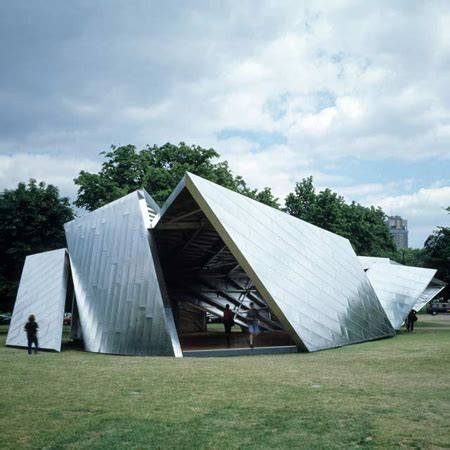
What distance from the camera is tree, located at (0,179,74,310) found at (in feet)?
100

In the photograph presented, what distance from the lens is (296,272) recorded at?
17.7 metres

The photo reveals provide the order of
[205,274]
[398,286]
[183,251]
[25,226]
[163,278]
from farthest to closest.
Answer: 1. [25,226]
2. [205,274]
3. [398,286]
4. [183,251]
5. [163,278]

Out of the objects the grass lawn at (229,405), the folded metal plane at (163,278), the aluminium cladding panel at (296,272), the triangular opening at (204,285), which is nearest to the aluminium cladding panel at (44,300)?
the folded metal plane at (163,278)

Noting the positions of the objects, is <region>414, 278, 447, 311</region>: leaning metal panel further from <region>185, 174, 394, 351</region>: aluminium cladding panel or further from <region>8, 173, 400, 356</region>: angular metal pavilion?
<region>185, 174, 394, 351</region>: aluminium cladding panel

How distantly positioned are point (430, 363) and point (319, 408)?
5976 millimetres

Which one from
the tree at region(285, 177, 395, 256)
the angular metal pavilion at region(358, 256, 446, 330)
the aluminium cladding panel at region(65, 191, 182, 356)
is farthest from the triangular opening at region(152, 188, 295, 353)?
the tree at region(285, 177, 395, 256)

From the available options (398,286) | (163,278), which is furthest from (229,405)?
(398,286)

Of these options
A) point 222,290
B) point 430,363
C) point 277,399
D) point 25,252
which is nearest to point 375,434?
point 277,399

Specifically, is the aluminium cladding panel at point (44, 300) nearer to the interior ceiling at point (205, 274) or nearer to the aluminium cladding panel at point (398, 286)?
the interior ceiling at point (205, 274)

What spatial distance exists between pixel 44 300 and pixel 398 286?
1900cm

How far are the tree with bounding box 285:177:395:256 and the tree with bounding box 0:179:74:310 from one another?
23482 mm

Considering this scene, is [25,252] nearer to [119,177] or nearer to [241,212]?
[119,177]

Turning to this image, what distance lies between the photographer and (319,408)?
7.03 m

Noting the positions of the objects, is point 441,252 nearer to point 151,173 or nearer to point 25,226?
point 151,173
